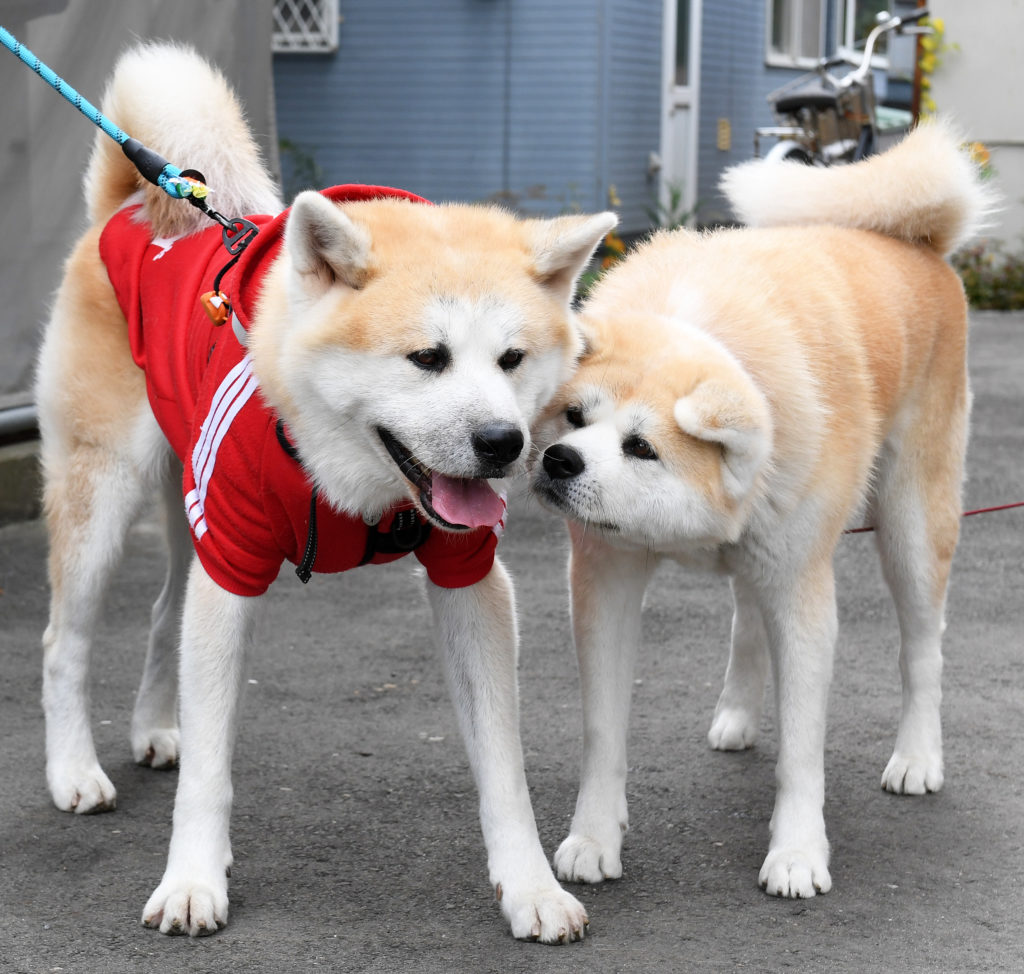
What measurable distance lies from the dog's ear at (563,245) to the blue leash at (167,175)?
2.75 ft

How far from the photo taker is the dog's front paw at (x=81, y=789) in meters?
3.48

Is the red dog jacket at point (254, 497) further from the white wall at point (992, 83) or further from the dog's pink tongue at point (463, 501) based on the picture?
the white wall at point (992, 83)

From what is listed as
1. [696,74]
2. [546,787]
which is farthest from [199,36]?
[696,74]

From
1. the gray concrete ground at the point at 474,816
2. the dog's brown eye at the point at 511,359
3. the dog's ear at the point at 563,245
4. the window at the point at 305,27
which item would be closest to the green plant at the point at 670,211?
the window at the point at 305,27

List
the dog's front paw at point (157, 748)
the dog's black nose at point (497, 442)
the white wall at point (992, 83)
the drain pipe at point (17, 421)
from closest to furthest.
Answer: the dog's black nose at point (497, 442)
the dog's front paw at point (157, 748)
the drain pipe at point (17, 421)
the white wall at point (992, 83)

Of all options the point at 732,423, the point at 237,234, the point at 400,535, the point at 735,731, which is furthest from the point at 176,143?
the point at 735,731

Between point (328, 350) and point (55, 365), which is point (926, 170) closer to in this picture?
point (328, 350)

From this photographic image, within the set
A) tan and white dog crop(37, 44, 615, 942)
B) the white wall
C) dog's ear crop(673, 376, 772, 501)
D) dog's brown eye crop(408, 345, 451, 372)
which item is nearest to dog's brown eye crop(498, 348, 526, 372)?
tan and white dog crop(37, 44, 615, 942)

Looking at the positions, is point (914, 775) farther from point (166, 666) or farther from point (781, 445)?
point (166, 666)

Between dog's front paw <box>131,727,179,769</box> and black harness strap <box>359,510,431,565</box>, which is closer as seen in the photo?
black harness strap <box>359,510,431,565</box>

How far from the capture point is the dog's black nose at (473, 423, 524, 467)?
2.55 m

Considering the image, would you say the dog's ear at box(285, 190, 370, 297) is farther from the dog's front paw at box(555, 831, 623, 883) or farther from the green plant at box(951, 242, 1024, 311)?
the green plant at box(951, 242, 1024, 311)

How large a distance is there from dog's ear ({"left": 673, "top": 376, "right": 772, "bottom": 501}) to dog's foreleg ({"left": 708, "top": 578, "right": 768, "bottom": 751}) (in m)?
1.12

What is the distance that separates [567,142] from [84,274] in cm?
1008
